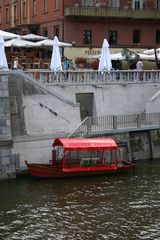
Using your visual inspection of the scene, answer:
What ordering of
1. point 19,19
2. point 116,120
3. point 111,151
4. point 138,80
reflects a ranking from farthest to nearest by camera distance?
1. point 19,19
2. point 138,80
3. point 116,120
4. point 111,151

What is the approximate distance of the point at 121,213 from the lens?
24562 millimetres

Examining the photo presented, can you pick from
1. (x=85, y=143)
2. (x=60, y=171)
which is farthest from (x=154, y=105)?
(x=60, y=171)

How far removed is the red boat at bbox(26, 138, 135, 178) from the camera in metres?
30.4

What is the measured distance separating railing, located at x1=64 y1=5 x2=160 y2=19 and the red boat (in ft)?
66.4

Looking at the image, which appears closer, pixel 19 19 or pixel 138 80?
pixel 138 80

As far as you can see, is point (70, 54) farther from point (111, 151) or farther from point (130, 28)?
point (111, 151)

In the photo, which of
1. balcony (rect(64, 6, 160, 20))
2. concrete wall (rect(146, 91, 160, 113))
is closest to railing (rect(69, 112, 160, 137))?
concrete wall (rect(146, 91, 160, 113))

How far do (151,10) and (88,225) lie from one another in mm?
34121

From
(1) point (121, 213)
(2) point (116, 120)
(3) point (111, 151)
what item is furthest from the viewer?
(2) point (116, 120)

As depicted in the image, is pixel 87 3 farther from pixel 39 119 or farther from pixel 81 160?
pixel 81 160

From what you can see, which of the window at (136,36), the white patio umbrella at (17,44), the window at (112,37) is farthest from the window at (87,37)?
the white patio umbrella at (17,44)

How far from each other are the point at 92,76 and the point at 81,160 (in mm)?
8430

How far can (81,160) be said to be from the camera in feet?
102

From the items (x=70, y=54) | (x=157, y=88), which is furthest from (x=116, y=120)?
(x=70, y=54)
